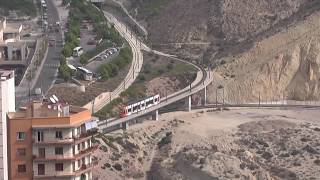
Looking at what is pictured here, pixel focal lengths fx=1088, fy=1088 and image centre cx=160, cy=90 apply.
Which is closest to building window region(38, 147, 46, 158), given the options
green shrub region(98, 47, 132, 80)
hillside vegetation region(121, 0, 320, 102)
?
green shrub region(98, 47, 132, 80)

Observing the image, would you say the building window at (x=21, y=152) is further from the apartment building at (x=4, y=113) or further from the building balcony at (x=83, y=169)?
the building balcony at (x=83, y=169)

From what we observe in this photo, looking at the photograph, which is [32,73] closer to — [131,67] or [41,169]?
[131,67]

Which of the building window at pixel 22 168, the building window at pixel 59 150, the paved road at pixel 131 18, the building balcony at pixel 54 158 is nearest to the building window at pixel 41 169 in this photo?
the building balcony at pixel 54 158

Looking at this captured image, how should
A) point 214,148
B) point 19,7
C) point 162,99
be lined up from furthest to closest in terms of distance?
point 19,7 < point 162,99 < point 214,148

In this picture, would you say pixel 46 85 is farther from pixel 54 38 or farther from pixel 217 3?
pixel 217 3

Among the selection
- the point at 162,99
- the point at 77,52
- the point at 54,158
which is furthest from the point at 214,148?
the point at 54,158

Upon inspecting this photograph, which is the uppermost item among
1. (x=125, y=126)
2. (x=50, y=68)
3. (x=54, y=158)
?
Answer: (x=50, y=68)
